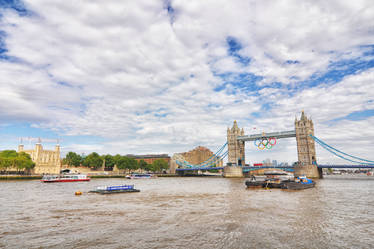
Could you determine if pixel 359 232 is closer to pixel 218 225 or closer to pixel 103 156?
pixel 218 225

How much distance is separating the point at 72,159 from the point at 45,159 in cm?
1070

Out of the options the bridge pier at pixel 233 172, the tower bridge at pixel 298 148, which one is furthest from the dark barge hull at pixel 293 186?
the bridge pier at pixel 233 172

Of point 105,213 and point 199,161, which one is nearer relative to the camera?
point 105,213

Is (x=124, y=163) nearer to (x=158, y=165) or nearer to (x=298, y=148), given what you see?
(x=158, y=165)

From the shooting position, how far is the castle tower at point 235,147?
123 metres

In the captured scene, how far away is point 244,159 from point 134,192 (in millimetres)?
94750

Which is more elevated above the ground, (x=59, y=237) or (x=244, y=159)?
(x=244, y=159)

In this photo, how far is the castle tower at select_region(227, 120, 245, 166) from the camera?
123 metres

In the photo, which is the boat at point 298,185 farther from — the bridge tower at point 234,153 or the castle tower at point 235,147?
the castle tower at point 235,147

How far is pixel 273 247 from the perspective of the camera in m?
12.2

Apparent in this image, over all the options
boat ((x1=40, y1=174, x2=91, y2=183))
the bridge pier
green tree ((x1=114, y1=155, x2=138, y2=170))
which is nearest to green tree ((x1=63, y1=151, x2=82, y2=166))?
green tree ((x1=114, y1=155, x2=138, y2=170))

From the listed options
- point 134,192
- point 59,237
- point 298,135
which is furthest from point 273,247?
point 298,135

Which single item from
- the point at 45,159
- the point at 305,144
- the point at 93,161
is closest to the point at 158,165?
the point at 93,161

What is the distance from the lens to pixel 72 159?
112m
